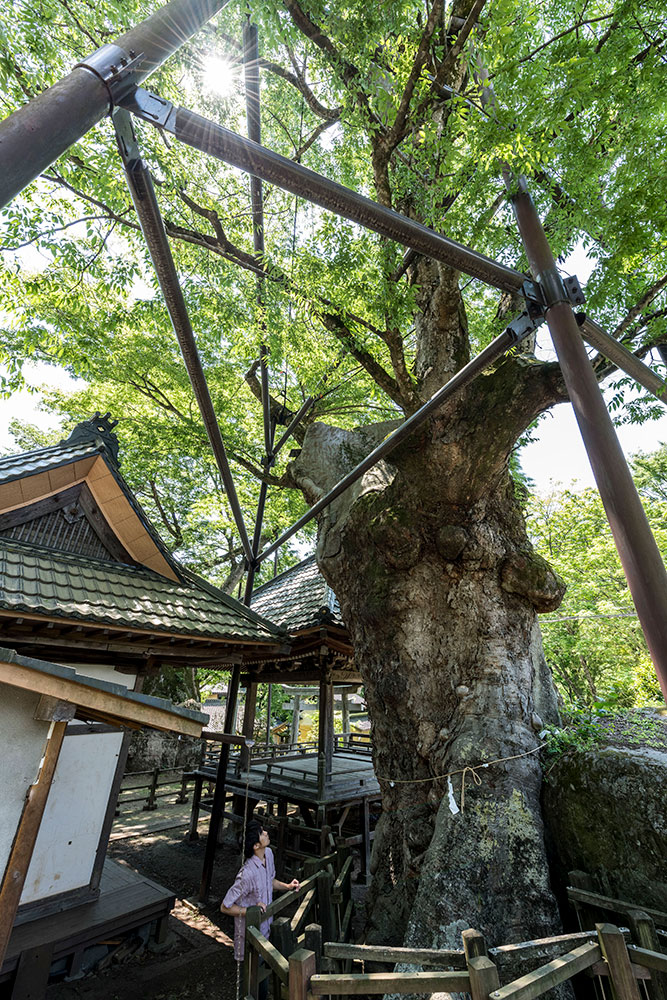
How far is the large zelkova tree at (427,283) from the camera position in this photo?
12.2ft

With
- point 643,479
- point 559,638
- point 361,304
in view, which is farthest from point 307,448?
point 643,479

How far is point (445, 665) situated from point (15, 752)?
148 inches

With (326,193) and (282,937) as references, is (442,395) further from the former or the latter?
(282,937)

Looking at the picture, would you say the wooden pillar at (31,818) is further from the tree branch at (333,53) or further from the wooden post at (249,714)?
the wooden post at (249,714)

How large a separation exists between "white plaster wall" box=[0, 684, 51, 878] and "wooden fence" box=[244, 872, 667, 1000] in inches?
65.6

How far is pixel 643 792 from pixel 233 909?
356 cm

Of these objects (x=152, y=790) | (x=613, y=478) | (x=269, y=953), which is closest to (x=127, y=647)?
(x=269, y=953)

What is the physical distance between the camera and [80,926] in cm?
456

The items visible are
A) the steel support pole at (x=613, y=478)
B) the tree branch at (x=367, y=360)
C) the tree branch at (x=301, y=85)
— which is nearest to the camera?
the steel support pole at (x=613, y=478)

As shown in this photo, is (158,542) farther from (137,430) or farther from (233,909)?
(137,430)

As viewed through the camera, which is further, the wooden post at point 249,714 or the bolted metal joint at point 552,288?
the wooden post at point 249,714

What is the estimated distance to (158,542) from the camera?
20.9 feet

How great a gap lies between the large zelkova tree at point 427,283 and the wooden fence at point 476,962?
0.72 m

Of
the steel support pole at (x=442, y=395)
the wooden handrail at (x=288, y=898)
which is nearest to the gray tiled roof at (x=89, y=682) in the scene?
the wooden handrail at (x=288, y=898)
